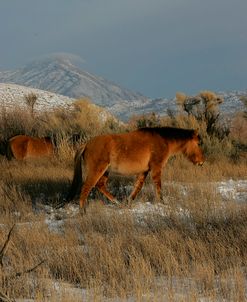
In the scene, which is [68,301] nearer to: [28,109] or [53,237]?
[53,237]

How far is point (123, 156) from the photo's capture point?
35.6ft

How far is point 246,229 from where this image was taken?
22.6ft

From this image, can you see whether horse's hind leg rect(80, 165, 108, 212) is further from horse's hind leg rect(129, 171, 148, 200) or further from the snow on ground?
the snow on ground

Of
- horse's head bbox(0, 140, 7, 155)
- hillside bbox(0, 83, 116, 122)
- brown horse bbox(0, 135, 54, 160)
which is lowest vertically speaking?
hillside bbox(0, 83, 116, 122)

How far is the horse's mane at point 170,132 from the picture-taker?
11.4m

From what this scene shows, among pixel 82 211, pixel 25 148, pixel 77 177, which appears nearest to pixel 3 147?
pixel 25 148

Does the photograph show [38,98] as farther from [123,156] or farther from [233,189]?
[123,156]

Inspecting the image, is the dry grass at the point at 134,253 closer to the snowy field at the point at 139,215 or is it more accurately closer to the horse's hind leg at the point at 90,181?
the snowy field at the point at 139,215

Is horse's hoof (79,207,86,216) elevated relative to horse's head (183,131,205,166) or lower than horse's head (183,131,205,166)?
lower

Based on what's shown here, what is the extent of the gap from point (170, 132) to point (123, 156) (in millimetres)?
1324

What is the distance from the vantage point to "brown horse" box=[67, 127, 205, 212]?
1070 cm

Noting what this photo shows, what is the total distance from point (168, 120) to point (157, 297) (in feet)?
52.2

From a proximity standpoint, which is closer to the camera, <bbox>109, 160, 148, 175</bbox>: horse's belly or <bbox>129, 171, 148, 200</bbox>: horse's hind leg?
<bbox>109, 160, 148, 175</bbox>: horse's belly

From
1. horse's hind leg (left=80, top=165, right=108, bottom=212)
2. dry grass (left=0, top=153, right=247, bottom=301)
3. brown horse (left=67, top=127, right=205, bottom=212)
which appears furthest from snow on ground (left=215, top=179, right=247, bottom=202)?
horse's hind leg (left=80, top=165, right=108, bottom=212)
